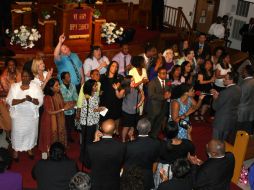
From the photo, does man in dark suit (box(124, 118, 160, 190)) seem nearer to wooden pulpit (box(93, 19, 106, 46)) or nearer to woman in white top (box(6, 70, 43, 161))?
woman in white top (box(6, 70, 43, 161))

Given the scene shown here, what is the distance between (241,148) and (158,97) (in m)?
1.59

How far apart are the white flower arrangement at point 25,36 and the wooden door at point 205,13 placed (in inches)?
257

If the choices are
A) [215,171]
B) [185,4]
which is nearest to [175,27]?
[185,4]

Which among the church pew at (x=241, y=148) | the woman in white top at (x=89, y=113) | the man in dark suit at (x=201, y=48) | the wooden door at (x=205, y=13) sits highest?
the wooden door at (x=205, y=13)

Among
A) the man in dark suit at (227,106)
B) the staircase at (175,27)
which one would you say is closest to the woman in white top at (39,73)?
the man in dark suit at (227,106)

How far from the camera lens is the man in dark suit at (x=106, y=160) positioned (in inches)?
197

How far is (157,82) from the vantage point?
7418 millimetres

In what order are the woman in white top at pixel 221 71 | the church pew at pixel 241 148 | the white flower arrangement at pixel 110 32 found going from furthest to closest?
the white flower arrangement at pixel 110 32, the woman in white top at pixel 221 71, the church pew at pixel 241 148

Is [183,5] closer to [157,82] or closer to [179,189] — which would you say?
[157,82]

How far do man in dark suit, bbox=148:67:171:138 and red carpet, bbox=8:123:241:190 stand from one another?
3.29 ft

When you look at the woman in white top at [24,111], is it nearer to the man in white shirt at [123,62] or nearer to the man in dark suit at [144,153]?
the man in dark suit at [144,153]

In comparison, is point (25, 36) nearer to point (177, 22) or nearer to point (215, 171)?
point (177, 22)

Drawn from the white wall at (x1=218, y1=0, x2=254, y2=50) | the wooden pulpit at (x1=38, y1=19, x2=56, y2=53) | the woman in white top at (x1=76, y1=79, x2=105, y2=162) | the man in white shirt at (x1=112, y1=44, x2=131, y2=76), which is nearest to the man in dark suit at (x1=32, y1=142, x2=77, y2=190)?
the woman in white top at (x1=76, y1=79, x2=105, y2=162)

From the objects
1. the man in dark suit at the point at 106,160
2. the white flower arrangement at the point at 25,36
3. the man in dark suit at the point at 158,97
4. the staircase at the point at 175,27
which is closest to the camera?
the man in dark suit at the point at 106,160
